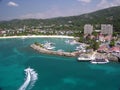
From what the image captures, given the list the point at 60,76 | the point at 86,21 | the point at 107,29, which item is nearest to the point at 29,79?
the point at 60,76

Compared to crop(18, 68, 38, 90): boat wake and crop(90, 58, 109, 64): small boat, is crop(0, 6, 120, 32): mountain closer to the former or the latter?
crop(90, 58, 109, 64): small boat

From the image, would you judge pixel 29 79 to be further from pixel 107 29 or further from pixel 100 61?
pixel 107 29

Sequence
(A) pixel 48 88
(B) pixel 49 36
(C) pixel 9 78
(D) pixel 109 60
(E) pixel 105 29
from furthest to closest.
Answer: (B) pixel 49 36 → (E) pixel 105 29 → (D) pixel 109 60 → (C) pixel 9 78 → (A) pixel 48 88

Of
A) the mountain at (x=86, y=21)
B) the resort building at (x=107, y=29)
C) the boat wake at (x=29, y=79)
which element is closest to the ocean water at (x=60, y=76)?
the boat wake at (x=29, y=79)

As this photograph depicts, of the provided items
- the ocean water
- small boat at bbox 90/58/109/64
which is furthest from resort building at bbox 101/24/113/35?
the ocean water

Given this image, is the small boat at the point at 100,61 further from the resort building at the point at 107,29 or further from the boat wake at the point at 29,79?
the resort building at the point at 107,29

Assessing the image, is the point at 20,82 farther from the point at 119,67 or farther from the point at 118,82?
the point at 119,67

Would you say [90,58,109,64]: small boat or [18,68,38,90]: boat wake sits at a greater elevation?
[90,58,109,64]: small boat

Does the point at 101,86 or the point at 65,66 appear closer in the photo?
the point at 101,86

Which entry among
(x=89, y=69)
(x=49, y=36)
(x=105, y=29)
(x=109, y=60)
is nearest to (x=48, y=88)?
(x=89, y=69)
